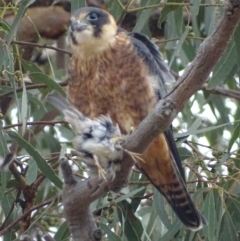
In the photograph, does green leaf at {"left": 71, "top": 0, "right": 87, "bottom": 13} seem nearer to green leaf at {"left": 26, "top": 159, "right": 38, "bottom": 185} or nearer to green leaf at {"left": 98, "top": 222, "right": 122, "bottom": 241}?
green leaf at {"left": 26, "top": 159, "right": 38, "bottom": 185}

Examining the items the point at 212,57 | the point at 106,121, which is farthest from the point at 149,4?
the point at 212,57

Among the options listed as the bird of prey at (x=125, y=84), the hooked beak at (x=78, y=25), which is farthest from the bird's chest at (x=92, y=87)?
the hooked beak at (x=78, y=25)

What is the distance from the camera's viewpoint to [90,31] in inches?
125

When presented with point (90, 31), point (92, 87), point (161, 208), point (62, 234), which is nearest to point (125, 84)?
point (92, 87)

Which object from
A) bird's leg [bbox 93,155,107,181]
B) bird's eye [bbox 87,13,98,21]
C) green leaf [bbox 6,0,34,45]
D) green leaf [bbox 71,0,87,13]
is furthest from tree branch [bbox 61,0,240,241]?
green leaf [bbox 71,0,87,13]

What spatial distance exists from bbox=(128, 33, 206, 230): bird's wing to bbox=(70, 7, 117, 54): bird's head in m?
0.09

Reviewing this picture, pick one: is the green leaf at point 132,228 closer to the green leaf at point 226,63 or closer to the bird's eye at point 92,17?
the green leaf at point 226,63

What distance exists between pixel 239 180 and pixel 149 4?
70cm

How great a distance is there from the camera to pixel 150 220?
11.0ft

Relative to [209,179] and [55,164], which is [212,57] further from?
[55,164]

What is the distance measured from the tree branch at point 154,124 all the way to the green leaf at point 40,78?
1.90 feet

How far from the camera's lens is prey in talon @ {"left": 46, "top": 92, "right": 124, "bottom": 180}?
270 cm

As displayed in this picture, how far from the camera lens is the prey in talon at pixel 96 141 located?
2.70 meters

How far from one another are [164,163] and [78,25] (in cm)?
58
